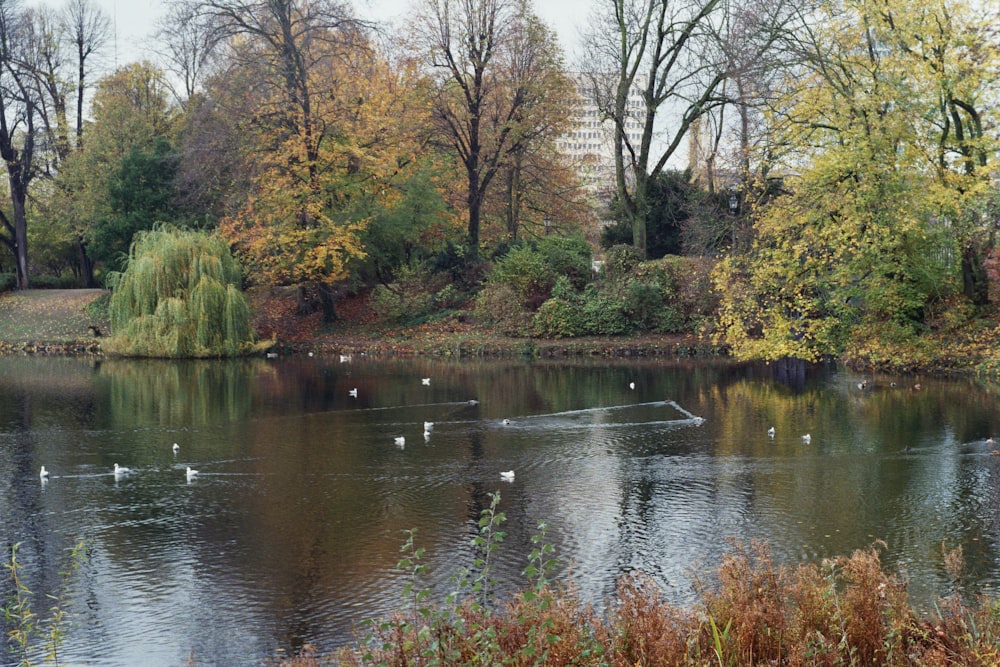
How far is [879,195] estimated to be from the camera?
84.8ft

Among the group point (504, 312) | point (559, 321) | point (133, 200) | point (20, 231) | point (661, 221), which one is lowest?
point (559, 321)

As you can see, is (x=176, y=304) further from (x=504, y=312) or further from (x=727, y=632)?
(x=727, y=632)

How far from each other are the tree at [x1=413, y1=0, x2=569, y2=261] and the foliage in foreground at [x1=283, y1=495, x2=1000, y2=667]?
1276 inches

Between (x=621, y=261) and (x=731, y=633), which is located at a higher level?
(x=621, y=261)

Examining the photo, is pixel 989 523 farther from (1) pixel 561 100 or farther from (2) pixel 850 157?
(1) pixel 561 100

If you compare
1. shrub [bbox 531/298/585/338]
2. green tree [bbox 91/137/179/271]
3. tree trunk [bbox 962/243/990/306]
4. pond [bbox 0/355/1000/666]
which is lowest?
pond [bbox 0/355/1000/666]

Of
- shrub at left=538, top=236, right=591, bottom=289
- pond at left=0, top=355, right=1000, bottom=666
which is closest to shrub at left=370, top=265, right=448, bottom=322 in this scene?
shrub at left=538, top=236, right=591, bottom=289

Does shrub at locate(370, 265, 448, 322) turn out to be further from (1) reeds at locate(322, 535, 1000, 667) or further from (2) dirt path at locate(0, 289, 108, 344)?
(1) reeds at locate(322, 535, 1000, 667)

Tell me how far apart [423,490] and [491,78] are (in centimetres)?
2775

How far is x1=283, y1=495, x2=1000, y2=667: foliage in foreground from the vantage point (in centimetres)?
585

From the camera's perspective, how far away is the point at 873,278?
26609mm

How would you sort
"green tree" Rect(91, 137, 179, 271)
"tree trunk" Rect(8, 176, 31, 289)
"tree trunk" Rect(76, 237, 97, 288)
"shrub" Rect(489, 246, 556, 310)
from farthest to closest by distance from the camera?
"tree trunk" Rect(76, 237, 97, 288) < "tree trunk" Rect(8, 176, 31, 289) < "green tree" Rect(91, 137, 179, 271) < "shrub" Rect(489, 246, 556, 310)

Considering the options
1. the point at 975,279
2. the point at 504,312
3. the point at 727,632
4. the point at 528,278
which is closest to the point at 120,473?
the point at 727,632

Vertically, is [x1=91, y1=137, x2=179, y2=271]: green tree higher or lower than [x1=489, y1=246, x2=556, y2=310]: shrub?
higher
